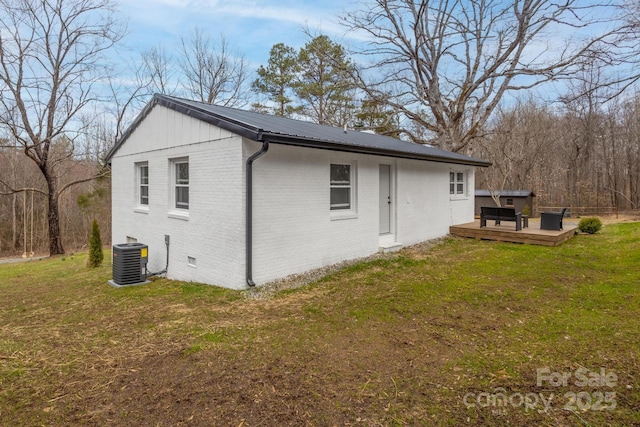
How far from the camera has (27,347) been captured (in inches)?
151

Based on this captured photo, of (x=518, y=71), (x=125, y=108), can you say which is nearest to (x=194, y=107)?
(x=125, y=108)

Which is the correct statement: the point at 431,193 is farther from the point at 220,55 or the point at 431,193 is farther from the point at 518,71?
the point at 220,55

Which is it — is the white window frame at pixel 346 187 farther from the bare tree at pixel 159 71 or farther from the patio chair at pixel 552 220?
the bare tree at pixel 159 71

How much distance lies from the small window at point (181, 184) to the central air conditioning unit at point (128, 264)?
117 centimetres

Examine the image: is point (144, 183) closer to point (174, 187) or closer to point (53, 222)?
point (174, 187)

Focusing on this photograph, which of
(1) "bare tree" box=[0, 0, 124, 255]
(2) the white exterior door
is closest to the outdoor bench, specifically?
(2) the white exterior door

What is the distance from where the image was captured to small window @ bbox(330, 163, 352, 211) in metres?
7.53

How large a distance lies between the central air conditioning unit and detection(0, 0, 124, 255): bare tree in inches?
418

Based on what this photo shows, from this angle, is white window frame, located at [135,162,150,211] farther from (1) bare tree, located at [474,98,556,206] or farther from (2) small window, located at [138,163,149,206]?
(1) bare tree, located at [474,98,556,206]

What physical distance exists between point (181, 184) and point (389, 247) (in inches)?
203

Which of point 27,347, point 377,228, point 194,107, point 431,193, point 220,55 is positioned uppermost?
point 220,55

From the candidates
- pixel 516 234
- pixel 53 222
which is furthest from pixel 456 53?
pixel 53 222

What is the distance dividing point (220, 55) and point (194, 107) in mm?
17319

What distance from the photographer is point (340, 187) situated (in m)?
7.66
